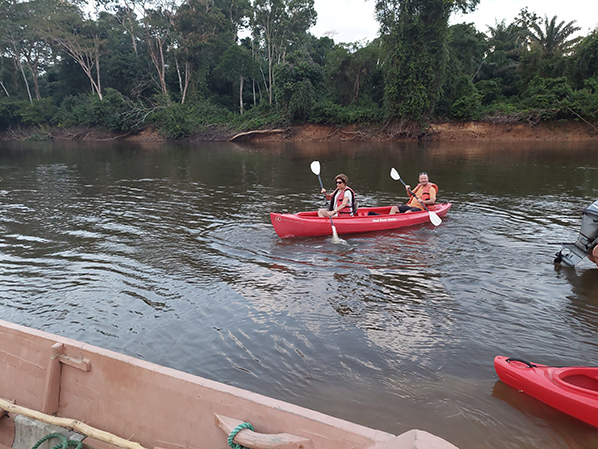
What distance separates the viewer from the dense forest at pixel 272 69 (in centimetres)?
2906

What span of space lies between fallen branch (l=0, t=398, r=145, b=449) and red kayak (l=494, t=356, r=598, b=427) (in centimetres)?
288

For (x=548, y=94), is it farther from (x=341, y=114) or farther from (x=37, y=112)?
(x=37, y=112)

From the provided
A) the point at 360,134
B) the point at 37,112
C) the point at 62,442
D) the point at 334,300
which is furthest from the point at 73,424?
the point at 37,112

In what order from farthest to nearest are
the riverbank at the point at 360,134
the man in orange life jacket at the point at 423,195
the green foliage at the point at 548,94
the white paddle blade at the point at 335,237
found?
the riverbank at the point at 360,134, the green foliage at the point at 548,94, the man in orange life jacket at the point at 423,195, the white paddle blade at the point at 335,237

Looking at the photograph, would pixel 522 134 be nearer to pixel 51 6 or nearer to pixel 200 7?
pixel 200 7

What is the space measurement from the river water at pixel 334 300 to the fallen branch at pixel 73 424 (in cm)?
141

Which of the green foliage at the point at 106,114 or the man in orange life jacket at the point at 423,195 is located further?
the green foliage at the point at 106,114

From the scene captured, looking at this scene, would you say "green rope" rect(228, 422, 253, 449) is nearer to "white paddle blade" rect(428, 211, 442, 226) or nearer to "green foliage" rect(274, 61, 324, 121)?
"white paddle blade" rect(428, 211, 442, 226)

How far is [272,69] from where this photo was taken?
38.8 meters

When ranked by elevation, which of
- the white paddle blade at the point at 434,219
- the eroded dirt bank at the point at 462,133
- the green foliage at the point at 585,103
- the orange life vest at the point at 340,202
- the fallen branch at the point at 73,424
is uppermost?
the green foliage at the point at 585,103

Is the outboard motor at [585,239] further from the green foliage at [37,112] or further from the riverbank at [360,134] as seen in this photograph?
the green foliage at [37,112]

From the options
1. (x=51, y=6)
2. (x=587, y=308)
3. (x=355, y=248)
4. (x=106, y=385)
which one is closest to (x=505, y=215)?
(x=355, y=248)

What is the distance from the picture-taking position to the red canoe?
25.7ft

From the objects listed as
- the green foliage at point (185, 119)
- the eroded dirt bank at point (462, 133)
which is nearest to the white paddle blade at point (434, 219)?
the eroded dirt bank at point (462, 133)
